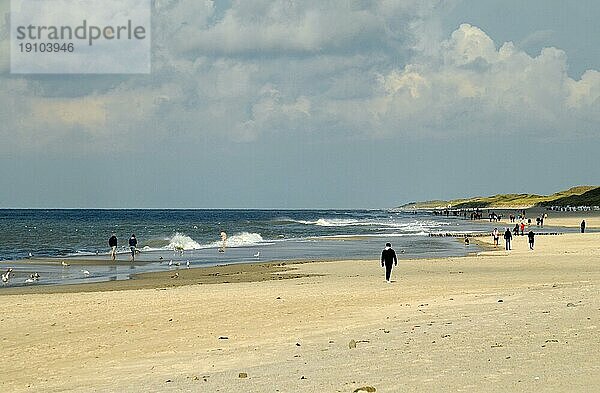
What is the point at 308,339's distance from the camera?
48.6 ft

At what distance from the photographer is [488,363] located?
36.7ft

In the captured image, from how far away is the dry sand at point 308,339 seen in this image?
1083 cm

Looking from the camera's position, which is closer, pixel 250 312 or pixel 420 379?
pixel 420 379

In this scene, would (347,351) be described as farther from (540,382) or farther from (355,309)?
(355,309)

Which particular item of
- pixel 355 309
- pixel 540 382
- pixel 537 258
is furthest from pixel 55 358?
pixel 537 258

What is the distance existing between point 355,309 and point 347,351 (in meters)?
5.98

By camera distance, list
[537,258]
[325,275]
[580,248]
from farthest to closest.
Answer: [580,248]
[537,258]
[325,275]

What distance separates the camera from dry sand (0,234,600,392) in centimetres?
1083

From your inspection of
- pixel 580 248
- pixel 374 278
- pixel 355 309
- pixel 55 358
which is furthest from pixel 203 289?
pixel 580 248

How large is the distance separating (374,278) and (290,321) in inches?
504

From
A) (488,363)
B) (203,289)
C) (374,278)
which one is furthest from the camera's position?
(374,278)

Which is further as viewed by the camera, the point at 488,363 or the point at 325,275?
the point at 325,275

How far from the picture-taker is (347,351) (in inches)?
516

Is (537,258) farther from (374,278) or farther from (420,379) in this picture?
(420,379)
